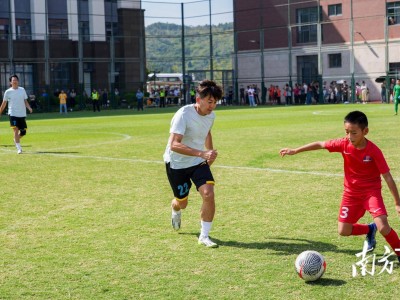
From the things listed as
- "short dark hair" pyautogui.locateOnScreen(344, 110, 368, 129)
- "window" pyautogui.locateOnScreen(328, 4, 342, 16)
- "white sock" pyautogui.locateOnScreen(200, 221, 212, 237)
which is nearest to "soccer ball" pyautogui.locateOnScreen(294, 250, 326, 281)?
"short dark hair" pyautogui.locateOnScreen(344, 110, 368, 129)

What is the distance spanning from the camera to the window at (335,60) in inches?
2491

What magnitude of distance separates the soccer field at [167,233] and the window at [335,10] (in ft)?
158

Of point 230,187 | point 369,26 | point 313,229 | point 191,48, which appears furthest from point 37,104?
point 313,229

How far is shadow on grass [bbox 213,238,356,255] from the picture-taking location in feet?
25.7

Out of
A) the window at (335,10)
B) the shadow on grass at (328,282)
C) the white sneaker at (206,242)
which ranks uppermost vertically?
the window at (335,10)

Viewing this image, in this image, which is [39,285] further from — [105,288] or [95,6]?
[95,6]

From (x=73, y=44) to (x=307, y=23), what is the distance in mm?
20010

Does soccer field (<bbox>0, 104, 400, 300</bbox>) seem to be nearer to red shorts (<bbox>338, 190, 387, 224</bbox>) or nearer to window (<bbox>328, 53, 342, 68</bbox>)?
red shorts (<bbox>338, 190, 387, 224</bbox>)

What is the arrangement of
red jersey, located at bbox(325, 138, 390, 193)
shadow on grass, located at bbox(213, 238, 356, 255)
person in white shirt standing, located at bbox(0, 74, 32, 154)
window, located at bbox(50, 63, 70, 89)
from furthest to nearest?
window, located at bbox(50, 63, 70, 89)
person in white shirt standing, located at bbox(0, 74, 32, 154)
shadow on grass, located at bbox(213, 238, 356, 255)
red jersey, located at bbox(325, 138, 390, 193)

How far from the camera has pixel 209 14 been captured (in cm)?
6531

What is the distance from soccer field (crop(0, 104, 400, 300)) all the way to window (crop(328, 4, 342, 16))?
48.3 m

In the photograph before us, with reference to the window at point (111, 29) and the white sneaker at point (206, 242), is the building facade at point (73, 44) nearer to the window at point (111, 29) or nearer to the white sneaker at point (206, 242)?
the window at point (111, 29)

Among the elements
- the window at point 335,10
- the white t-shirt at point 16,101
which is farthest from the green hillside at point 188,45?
the white t-shirt at point 16,101

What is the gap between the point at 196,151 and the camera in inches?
321
